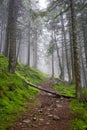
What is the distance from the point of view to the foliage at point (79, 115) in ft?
24.1

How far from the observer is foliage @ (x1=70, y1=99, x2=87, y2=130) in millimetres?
7355

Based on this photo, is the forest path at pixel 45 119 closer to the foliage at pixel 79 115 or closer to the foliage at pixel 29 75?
the foliage at pixel 79 115

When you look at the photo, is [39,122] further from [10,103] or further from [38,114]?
[10,103]

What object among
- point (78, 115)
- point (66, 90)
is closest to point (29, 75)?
point (66, 90)

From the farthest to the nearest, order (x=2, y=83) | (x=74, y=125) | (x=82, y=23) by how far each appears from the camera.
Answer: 1. (x=82, y=23)
2. (x=2, y=83)
3. (x=74, y=125)

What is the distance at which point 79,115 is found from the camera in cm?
842

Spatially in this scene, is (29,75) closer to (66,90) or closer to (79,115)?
(66,90)

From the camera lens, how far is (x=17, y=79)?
13727mm

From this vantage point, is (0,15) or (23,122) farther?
(0,15)

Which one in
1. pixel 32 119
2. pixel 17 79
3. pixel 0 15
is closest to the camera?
pixel 32 119

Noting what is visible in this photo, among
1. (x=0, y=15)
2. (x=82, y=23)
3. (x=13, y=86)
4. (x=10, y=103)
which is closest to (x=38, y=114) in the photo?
(x=10, y=103)

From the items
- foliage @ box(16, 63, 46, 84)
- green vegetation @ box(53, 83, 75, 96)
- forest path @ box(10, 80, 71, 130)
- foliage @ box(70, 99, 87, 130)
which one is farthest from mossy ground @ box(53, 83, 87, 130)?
foliage @ box(16, 63, 46, 84)

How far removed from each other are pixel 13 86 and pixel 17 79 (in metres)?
2.33

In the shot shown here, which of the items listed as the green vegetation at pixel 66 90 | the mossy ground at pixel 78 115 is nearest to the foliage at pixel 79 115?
the mossy ground at pixel 78 115
